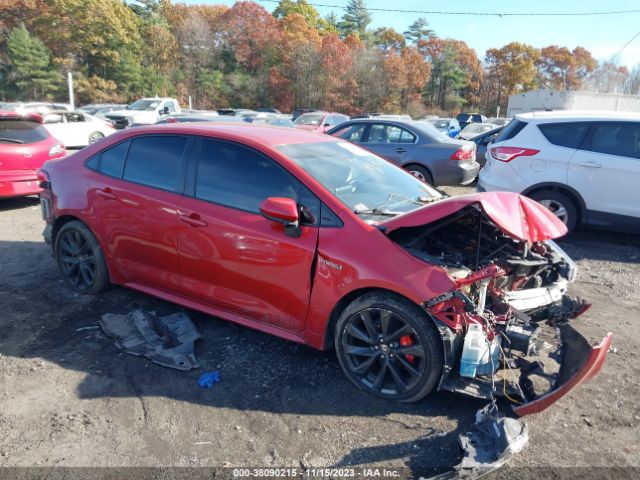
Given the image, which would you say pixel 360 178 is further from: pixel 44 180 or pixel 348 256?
pixel 44 180

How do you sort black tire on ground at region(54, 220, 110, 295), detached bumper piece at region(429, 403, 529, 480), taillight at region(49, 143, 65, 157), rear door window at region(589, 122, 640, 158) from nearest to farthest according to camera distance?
detached bumper piece at region(429, 403, 529, 480) < black tire on ground at region(54, 220, 110, 295) < rear door window at region(589, 122, 640, 158) < taillight at region(49, 143, 65, 157)

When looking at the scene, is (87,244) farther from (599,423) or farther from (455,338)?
(599,423)

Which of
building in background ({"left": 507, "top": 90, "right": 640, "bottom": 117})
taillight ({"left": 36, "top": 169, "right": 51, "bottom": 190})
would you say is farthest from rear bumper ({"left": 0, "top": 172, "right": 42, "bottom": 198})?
building in background ({"left": 507, "top": 90, "right": 640, "bottom": 117})

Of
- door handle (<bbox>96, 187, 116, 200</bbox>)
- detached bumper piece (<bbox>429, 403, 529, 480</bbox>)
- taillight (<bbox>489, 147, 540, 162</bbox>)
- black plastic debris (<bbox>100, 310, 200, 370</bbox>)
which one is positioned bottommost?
black plastic debris (<bbox>100, 310, 200, 370</bbox>)

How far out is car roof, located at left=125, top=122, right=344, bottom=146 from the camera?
3752 millimetres

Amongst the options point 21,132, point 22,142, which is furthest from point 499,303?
point 21,132

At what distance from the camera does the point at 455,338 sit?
2844mm

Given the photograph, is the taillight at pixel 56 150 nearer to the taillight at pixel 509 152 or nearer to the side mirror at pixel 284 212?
the side mirror at pixel 284 212

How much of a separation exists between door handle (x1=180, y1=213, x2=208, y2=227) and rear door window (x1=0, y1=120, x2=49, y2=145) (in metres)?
5.81

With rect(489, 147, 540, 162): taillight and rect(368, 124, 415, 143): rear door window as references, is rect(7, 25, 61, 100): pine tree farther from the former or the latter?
rect(489, 147, 540, 162): taillight

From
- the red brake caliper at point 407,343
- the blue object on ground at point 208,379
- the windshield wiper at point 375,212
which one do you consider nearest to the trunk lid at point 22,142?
the blue object on ground at point 208,379

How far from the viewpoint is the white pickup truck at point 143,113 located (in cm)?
2106

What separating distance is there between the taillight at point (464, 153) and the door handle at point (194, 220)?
699 cm

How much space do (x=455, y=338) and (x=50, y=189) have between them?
406cm
